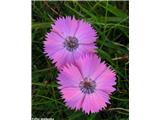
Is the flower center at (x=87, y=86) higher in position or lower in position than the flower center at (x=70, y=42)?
lower

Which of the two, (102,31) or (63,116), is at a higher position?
(102,31)

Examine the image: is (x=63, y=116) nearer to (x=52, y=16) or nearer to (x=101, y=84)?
(x=101, y=84)

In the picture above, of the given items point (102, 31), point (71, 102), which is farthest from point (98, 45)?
point (71, 102)

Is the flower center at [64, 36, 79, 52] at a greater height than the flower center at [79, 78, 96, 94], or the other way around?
the flower center at [64, 36, 79, 52]
